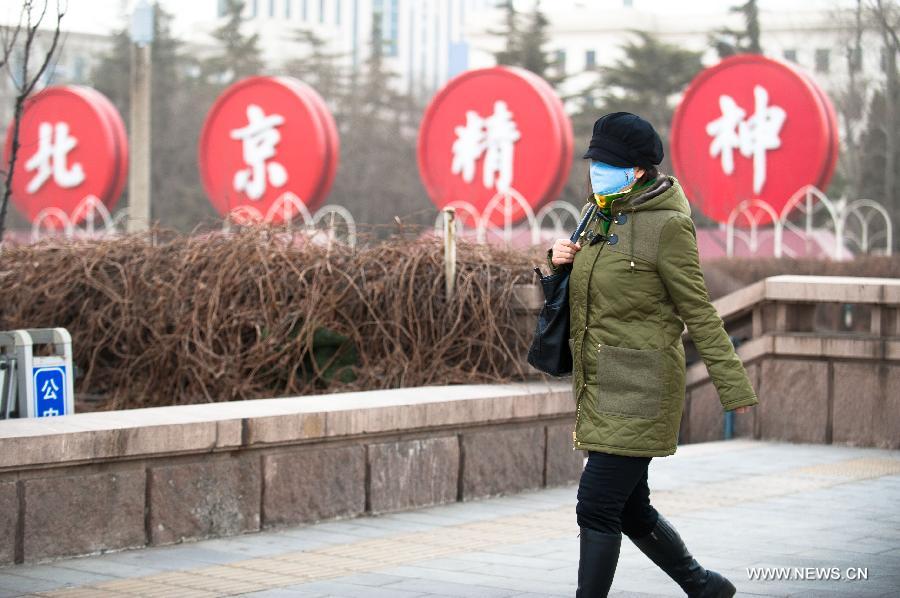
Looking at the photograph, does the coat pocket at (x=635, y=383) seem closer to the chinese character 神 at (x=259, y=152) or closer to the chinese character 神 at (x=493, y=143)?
the chinese character 神 at (x=493, y=143)

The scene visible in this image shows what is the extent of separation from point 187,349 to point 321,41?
59.0 meters

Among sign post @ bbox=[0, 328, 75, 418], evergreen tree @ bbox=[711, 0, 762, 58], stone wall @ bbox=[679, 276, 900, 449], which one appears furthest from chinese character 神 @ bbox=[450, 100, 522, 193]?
evergreen tree @ bbox=[711, 0, 762, 58]

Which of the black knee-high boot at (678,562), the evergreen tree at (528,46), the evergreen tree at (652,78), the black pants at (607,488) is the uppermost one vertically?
the evergreen tree at (528,46)

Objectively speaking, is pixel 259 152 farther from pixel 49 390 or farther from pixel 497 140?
pixel 49 390

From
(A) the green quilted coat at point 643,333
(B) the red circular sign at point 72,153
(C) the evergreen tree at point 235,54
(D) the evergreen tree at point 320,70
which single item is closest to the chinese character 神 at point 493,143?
(B) the red circular sign at point 72,153

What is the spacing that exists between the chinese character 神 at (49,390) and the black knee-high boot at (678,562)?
10.2ft

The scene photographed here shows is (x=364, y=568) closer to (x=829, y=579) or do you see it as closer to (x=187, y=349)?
(x=829, y=579)

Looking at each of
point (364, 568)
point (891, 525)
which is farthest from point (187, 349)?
point (891, 525)

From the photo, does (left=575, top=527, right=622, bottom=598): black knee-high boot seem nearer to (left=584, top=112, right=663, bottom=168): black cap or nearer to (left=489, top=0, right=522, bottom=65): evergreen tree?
(left=584, top=112, right=663, bottom=168): black cap

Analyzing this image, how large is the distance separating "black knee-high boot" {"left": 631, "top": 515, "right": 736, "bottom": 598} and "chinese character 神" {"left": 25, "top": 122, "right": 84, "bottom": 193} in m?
Answer: 26.6

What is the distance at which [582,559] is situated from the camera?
14.0 ft

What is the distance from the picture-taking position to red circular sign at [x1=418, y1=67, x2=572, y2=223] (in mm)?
23078

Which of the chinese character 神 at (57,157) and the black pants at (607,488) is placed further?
the chinese character 神 at (57,157)

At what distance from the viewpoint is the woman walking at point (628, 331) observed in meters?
4.25
